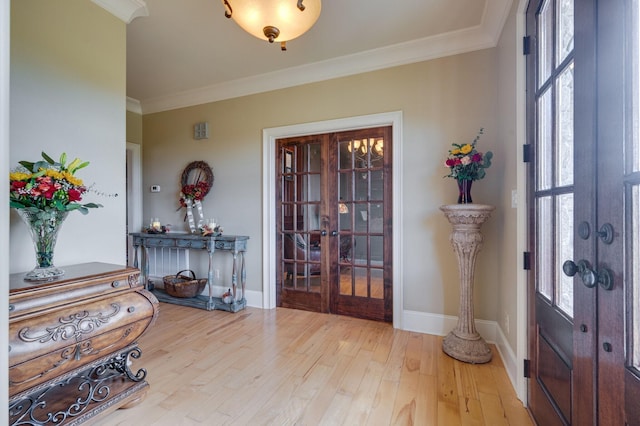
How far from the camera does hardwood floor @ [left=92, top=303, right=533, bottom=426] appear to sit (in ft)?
5.26

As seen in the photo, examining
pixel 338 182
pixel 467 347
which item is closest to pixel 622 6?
pixel 467 347

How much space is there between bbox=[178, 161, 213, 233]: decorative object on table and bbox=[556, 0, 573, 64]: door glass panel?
3.48m

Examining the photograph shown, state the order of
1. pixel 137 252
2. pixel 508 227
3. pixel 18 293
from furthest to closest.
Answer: pixel 137 252, pixel 508 227, pixel 18 293

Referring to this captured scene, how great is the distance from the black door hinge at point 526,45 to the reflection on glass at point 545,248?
3.01 feet

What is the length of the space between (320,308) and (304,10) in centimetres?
277

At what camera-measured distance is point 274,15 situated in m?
1.62

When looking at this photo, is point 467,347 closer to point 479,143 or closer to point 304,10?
point 479,143

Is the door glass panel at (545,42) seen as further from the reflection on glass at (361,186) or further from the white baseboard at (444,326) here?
the white baseboard at (444,326)

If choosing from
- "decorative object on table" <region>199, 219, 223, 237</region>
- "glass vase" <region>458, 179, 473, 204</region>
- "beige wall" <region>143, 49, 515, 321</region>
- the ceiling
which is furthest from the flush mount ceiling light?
"decorative object on table" <region>199, 219, 223, 237</region>

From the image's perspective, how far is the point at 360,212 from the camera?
3041mm

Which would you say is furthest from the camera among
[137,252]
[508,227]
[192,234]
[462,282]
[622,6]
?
[137,252]

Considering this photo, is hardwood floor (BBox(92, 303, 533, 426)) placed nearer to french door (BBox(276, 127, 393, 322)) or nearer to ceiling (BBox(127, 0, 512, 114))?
french door (BBox(276, 127, 393, 322))

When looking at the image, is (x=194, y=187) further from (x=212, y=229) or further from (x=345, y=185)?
(x=345, y=185)

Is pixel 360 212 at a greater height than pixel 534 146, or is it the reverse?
pixel 534 146
